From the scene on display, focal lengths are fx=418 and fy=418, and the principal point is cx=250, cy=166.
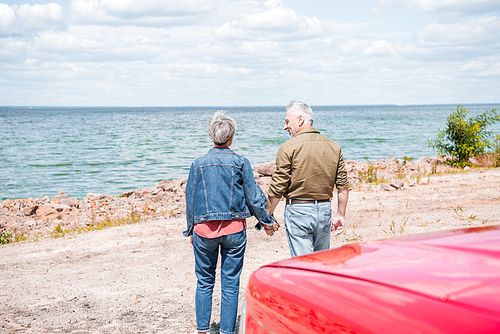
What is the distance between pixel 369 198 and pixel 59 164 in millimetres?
21886

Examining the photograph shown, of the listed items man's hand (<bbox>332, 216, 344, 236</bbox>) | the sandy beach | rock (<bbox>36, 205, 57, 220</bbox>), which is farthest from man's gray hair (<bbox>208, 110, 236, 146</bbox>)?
rock (<bbox>36, 205, 57, 220</bbox>)

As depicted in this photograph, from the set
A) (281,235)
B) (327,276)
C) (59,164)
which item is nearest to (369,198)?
(281,235)

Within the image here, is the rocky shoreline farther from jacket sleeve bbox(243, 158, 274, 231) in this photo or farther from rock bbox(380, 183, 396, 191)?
jacket sleeve bbox(243, 158, 274, 231)

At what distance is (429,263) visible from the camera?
169 cm

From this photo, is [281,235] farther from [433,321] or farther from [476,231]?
[433,321]

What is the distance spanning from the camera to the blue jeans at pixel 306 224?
13.3 ft

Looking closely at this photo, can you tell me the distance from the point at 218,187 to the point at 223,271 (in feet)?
2.67

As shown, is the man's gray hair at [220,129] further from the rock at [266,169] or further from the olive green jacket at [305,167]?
the rock at [266,169]

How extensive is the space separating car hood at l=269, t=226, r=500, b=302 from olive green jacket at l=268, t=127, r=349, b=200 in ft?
6.03

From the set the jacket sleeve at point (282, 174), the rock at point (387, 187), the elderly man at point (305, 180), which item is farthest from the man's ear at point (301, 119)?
the rock at point (387, 187)

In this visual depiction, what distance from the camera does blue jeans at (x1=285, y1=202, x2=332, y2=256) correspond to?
405 cm

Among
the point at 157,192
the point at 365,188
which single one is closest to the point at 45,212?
the point at 157,192

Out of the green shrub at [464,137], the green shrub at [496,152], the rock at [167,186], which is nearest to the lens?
the green shrub at [496,152]

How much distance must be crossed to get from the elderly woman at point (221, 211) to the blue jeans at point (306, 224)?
1.02 ft
